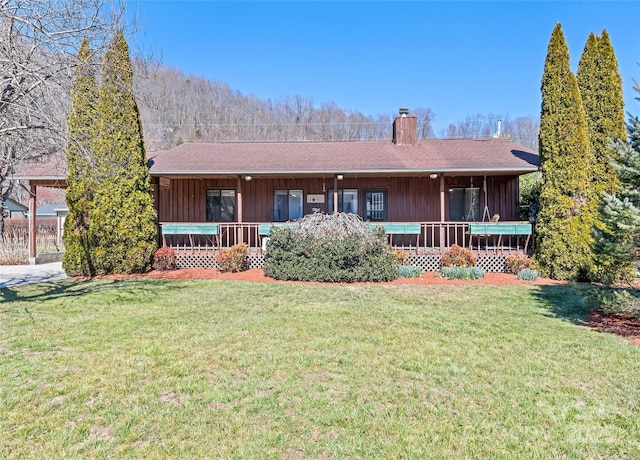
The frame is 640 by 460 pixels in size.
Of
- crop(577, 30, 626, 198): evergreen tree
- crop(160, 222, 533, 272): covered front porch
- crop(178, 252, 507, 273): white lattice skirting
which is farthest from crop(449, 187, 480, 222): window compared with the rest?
crop(577, 30, 626, 198): evergreen tree

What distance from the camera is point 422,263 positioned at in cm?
1080

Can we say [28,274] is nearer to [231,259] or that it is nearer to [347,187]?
[231,259]

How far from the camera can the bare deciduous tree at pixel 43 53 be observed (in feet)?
19.1

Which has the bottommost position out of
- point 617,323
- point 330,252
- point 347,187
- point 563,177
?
point 617,323

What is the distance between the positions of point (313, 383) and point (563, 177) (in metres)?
9.17

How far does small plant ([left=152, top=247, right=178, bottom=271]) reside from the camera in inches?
414

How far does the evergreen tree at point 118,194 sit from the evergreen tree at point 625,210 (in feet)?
33.3

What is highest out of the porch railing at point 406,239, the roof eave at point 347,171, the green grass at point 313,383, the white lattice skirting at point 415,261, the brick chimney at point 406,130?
the brick chimney at point 406,130

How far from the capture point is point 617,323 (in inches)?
220

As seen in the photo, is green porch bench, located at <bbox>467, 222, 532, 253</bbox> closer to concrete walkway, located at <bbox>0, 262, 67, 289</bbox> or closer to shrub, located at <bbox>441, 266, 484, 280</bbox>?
shrub, located at <bbox>441, 266, 484, 280</bbox>

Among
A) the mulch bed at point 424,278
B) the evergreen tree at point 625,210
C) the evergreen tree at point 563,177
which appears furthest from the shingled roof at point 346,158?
the evergreen tree at point 625,210

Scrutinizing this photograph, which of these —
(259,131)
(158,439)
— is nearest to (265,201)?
(158,439)

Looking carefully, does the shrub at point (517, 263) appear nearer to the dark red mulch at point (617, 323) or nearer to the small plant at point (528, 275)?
the small plant at point (528, 275)

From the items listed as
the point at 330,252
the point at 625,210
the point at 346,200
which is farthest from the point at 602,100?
the point at 330,252
